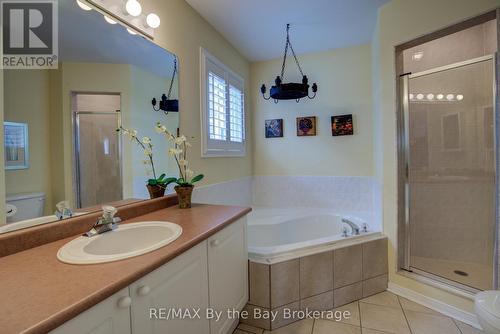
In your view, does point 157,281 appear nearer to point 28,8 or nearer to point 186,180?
point 186,180

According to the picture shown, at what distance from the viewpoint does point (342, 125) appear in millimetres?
2975

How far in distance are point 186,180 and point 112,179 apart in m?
0.53

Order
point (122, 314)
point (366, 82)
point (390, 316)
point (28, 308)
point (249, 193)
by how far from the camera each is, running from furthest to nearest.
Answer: point (249, 193) < point (366, 82) < point (390, 316) < point (122, 314) < point (28, 308)

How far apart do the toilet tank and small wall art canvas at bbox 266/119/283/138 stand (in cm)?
261

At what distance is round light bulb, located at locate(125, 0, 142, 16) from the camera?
1.48 m

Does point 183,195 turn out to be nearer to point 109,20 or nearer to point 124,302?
point 124,302

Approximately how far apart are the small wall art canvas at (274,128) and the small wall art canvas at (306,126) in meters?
0.24

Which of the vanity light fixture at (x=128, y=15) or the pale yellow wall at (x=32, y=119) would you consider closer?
the pale yellow wall at (x=32, y=119)

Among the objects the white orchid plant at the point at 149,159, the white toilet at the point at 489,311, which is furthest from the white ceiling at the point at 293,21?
the white toilet at the point at 489,311

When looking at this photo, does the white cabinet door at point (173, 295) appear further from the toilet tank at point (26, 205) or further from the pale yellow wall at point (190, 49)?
the pale yellow wall at point (190, 49)

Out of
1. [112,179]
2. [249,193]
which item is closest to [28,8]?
[112,179]

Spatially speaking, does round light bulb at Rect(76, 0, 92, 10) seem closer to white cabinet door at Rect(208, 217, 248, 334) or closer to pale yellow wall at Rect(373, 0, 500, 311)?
white cabinet door at Rect(208, 217, 248, 334)

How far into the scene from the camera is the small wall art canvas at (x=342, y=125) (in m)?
2.94

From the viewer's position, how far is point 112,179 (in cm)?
144
